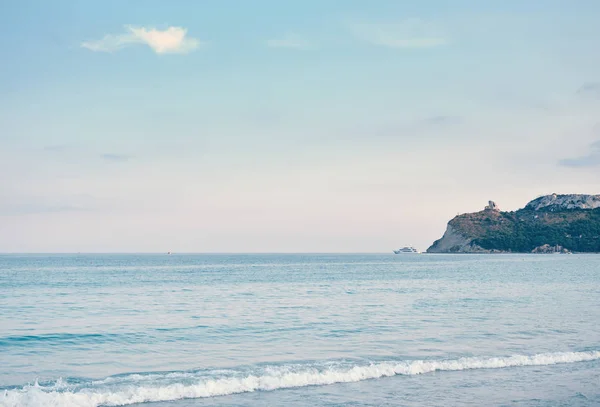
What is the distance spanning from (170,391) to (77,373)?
583 cm

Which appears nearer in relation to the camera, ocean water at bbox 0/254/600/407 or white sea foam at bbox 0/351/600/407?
white sea foam at bbox 0/351/600/407

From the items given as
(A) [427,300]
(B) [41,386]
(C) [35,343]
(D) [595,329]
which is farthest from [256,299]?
(B) [41,386]

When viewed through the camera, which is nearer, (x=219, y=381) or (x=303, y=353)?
(x=219, y=381)

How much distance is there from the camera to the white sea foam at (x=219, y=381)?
1717cm

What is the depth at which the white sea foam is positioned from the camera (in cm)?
1717

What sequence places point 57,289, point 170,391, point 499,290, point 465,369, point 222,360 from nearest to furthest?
point 170,391, point 465,369, point 222,360, point 499,290, point 57,289

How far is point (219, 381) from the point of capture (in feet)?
61.9

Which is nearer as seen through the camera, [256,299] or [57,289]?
[256,299]

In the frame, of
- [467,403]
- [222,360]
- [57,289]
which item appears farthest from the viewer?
[57,289]

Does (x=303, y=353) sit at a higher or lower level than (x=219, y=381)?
lower

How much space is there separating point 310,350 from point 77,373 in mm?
9735

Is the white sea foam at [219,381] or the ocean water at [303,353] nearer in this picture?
the white sea foam at [219,381]

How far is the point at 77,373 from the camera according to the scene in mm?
21719

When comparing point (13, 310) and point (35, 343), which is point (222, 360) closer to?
point (35, 343)
